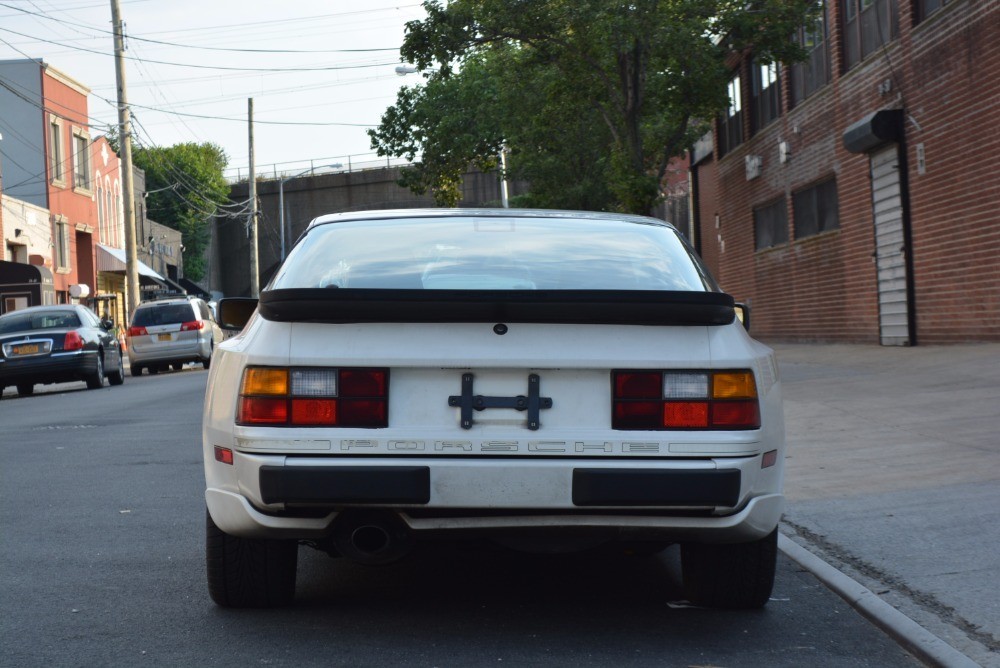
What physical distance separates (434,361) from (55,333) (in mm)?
19279

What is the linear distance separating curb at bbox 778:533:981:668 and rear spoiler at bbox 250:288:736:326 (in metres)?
1.38

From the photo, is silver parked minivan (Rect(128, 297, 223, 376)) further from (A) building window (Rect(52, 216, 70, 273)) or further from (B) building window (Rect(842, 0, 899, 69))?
(A) building window (Rect(52, 216, 70, 273))

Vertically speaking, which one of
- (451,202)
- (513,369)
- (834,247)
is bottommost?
(513,369)

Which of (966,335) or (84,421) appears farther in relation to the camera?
(966,335)

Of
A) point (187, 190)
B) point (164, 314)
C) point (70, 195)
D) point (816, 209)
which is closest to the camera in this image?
point (816, 209)

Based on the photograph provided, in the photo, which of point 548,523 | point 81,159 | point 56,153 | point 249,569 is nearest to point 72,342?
point 249,569

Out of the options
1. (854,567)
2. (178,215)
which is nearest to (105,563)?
(854,567)

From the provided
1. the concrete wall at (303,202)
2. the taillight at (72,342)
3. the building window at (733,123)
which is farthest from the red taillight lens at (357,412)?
the concrete wall at (303,202)

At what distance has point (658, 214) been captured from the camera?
49.5m

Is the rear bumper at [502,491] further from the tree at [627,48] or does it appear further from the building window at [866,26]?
the tree at [627,48]

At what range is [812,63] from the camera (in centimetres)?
2583

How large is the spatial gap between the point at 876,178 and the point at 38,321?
46.3 feet

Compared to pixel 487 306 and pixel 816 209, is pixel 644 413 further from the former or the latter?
pixel 816 209

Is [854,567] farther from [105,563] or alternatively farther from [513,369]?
[105,563]
